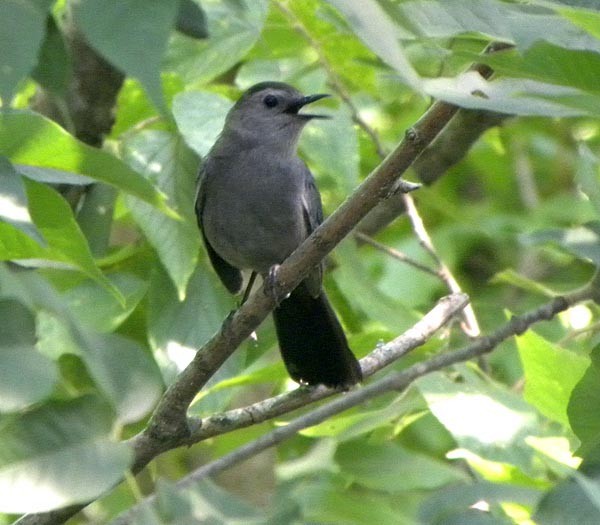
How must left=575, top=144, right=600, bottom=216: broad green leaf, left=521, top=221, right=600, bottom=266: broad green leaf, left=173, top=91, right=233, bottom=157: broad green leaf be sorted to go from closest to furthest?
left=521, top=221, right=600, bottom=266: broad green leaf, left=575, top=144, right=600, bottom=216: broad green leaf, left=173, top=91, right=233, bottom=157: broad green leaf

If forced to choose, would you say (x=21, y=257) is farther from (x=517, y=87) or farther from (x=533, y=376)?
(x=533, y=376)

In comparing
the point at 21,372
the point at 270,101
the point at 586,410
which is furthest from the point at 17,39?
the point at 270,101

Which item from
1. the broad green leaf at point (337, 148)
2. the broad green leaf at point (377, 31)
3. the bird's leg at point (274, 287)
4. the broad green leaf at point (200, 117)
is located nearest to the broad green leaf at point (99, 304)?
the broad green leaf at point (200, 117)

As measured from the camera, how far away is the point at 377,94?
4340 mm

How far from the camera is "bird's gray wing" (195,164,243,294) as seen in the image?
3725 mm

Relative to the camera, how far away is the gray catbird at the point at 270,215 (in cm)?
364

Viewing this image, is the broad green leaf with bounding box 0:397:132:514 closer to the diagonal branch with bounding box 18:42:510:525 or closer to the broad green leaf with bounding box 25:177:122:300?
the broad green leaf with bounding box 25:177:122:300

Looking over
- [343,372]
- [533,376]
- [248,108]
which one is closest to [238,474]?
[248,108]

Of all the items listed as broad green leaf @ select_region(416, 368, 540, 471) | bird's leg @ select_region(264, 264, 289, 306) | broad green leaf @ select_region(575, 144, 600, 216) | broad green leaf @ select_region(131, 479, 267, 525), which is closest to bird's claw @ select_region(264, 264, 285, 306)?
bird's leg @ select_region(264, 264, 289, 306)

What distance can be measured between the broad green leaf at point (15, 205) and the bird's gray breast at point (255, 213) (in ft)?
7.30

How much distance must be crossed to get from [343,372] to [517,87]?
6.12 feet

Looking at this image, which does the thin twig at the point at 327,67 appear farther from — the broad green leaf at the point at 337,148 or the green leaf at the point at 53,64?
the green leaf at the point at 53,64

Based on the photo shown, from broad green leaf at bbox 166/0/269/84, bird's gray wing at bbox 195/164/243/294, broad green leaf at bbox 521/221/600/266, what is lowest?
broad green leaf at bbox 521/221/600/266

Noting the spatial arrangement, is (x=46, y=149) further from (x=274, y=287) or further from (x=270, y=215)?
(x=270, y=215)
